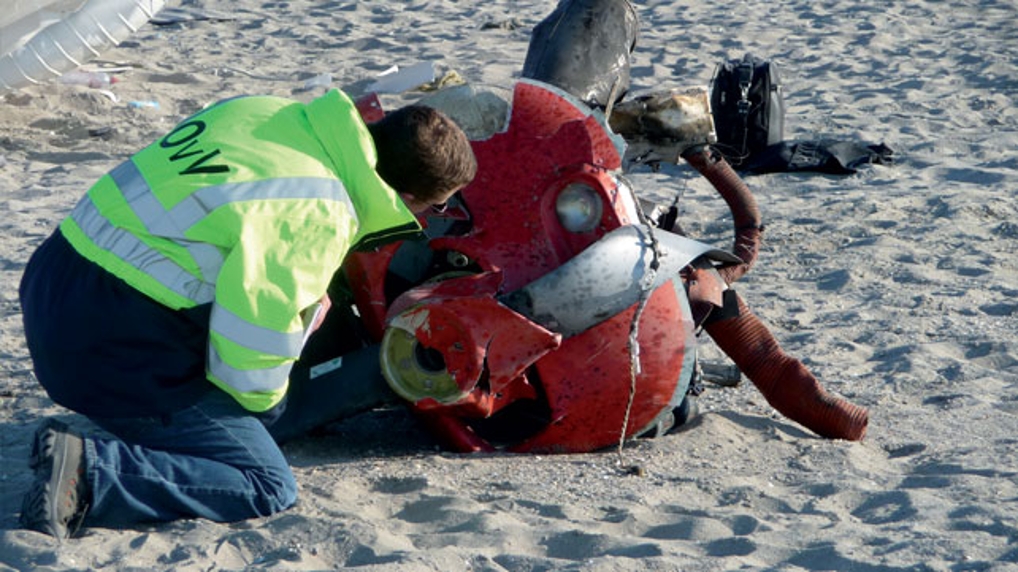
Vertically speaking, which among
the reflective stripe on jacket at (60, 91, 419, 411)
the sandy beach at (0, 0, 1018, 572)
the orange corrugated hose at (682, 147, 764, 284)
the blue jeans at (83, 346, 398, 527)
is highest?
the reflective stripe on jacket at (60, 91, 419, 411)

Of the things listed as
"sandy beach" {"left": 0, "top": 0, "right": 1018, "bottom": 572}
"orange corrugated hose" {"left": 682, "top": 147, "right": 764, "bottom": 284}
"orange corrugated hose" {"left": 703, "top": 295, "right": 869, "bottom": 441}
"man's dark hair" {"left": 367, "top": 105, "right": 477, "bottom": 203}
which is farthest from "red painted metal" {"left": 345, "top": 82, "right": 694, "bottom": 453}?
"orange corrugated hose" {"left": 682, "top": 147, "right": 764, "bottom": 284}

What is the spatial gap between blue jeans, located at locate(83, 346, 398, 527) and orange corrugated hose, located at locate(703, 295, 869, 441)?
155 cm

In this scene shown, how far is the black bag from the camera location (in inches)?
292

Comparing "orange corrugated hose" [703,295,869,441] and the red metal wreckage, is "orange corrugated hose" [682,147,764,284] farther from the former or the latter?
the red metal wreckage

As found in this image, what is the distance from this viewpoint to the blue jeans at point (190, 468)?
336 centimetres

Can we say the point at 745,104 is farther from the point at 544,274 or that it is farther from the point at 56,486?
the point at 56,486

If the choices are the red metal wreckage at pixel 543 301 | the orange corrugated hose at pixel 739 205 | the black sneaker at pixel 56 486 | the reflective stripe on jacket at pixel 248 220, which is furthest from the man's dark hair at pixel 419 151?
the orange corrugated hose at pixel 739 205

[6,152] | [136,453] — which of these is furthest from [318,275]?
[6,152]

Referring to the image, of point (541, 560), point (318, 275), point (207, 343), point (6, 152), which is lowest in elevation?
point (6, 152)

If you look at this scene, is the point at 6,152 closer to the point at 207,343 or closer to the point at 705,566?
the point at 207,343

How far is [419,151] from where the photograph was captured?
3326 millimetres

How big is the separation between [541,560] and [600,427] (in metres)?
0.95

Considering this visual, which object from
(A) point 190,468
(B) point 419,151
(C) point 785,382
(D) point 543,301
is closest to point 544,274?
(D) point 543,301

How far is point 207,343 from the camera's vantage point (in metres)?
3.47
